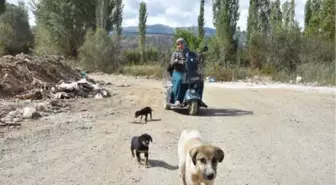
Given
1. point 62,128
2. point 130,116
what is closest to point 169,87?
point 130,116

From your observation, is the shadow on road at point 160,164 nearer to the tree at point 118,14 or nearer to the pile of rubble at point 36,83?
the pile of rubble at point 36,83

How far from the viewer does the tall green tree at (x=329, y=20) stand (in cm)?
3162

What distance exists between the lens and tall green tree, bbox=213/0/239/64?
39375mm

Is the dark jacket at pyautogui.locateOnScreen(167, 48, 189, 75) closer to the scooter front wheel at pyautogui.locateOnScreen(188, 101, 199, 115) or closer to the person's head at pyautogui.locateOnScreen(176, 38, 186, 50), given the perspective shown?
the person's head at pyautogui.locateOnScreen(176, 38, 186, 50)

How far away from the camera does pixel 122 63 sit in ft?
111

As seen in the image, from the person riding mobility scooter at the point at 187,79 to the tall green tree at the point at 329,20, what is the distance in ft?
66.2

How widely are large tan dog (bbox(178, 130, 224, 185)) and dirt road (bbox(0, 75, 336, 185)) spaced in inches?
38.3

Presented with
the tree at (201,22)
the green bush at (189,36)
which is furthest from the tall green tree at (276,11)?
the green bush at (189,36)

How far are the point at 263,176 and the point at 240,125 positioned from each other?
4347 millimetres

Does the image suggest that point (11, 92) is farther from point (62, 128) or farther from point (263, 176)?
A: point (263, 176)

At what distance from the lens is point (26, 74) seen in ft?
56.9

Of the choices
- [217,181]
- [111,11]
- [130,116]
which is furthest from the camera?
[111,11]

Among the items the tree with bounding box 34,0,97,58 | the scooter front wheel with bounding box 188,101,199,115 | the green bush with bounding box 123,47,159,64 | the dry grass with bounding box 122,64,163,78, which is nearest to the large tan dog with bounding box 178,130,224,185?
the scooter front wheel with bounding box 188,101,199,115

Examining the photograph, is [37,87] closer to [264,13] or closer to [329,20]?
[329,20]
